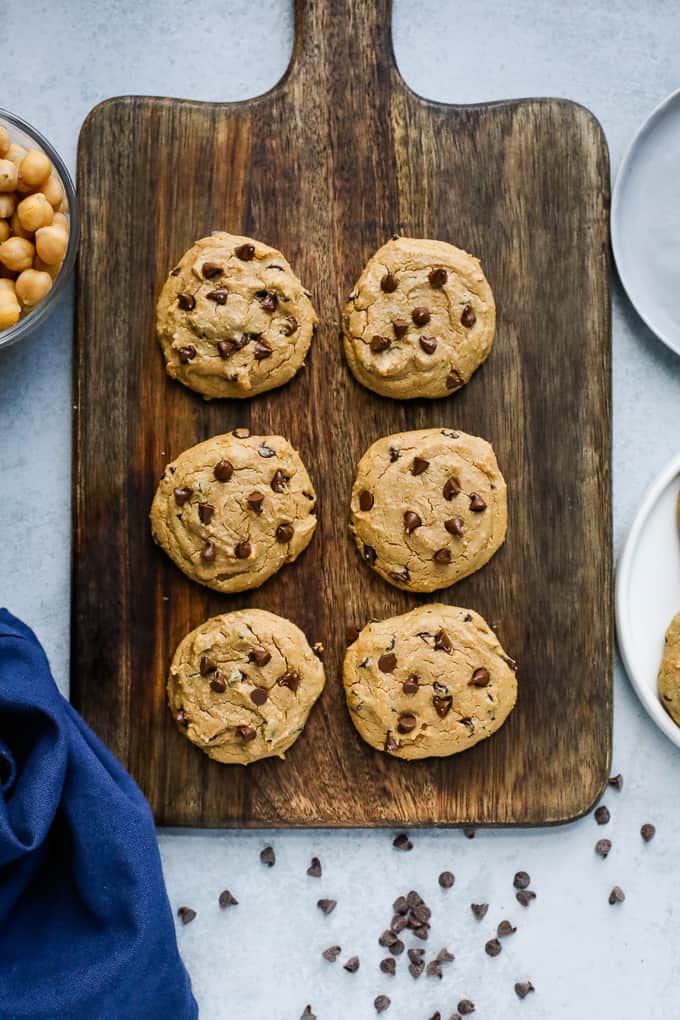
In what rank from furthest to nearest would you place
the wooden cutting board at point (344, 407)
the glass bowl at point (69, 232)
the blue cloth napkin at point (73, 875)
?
the wooden cutting board at point (344, 407)
the glass bowl at point (69, 232)
the blue cloth napkin at point (73, 875)

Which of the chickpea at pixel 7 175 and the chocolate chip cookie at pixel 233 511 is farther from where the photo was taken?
the chocolate chip cookie at pixel 233 511

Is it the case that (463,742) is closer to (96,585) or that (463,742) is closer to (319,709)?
(319,709)

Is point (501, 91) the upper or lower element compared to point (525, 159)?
upper

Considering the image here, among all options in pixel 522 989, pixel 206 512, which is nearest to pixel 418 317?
pixel 206 512

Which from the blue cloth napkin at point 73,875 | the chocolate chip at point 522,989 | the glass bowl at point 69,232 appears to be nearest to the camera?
the blue cloth napkin at point 73,875

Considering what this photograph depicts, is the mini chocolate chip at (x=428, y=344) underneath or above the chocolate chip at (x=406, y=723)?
above

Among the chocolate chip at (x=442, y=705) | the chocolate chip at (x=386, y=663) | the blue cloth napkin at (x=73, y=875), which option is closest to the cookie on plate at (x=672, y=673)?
the chocolate chip at (x=442, y=705)

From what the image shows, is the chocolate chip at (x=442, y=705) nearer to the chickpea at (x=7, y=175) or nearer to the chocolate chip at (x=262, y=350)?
the chocolate chip at (x=262, y=350)

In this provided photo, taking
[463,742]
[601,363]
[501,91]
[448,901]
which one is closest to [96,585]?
[463,742]

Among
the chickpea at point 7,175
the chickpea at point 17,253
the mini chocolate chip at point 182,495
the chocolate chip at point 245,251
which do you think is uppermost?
the chickpea at point 7,175
